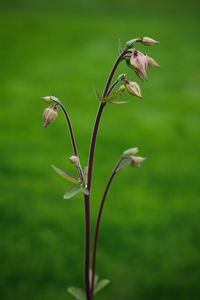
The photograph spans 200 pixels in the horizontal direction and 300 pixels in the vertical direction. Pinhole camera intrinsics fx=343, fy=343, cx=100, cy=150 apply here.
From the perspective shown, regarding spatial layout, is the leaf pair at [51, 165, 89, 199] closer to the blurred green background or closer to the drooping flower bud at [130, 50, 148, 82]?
the drooping flower bud at [130, 50, 148, 82]

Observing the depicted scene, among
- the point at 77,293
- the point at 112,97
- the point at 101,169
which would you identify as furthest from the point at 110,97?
the point at 101,169

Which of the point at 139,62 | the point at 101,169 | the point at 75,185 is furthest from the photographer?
the point at 101,169

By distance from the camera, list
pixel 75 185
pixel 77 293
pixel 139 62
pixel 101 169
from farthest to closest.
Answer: pixel 101 169 → pixel 77 293 → pixel 75 185 → pixel 139 62

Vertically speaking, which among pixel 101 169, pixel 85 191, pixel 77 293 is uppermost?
pixel 85 191

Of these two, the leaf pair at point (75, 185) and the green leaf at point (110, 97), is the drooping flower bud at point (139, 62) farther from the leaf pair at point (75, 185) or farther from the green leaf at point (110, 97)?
the leaf pair at point (75, 185)

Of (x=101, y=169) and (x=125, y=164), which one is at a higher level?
(x=125, y=164)

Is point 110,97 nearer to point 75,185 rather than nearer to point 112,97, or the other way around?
point 112,97

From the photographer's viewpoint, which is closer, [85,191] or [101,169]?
[85,191]

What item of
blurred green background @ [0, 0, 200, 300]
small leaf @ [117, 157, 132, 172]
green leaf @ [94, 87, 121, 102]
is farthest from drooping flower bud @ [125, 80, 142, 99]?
blurred green background @ [0, 0, 200, 300]
